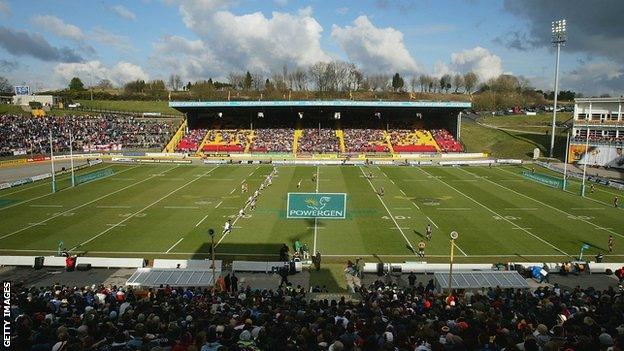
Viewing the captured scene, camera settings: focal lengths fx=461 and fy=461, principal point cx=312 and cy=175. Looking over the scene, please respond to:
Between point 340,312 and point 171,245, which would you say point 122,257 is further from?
point 340,312

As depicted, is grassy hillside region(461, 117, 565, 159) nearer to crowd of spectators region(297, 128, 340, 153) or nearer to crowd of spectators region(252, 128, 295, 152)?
crowd of spectators region(297, 128, 340, 153)

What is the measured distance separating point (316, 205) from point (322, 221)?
11.6 feet

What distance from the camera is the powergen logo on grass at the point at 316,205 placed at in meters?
33.7

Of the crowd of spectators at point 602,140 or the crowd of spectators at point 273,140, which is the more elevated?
the crowd of spectators at point 602,140

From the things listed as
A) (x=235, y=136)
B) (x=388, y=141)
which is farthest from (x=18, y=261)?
(x=388, y=141)

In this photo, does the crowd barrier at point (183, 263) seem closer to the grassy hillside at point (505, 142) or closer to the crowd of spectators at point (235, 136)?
the crowd of spectators at point (235, 136)

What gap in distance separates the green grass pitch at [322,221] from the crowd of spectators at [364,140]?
2753 centimetres

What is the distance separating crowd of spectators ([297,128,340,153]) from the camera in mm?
85500

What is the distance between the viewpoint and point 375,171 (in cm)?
6500

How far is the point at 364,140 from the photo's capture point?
3511 inches

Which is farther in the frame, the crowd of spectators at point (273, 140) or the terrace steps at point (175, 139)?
the crowd of spectators at point (273, 140)

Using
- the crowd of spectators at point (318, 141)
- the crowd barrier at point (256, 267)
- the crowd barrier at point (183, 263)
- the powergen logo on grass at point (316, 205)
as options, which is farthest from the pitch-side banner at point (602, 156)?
the crowd barrier at point (183, 263)

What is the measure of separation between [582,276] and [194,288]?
20072 millimetres

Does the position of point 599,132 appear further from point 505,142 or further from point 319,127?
point 319,127
